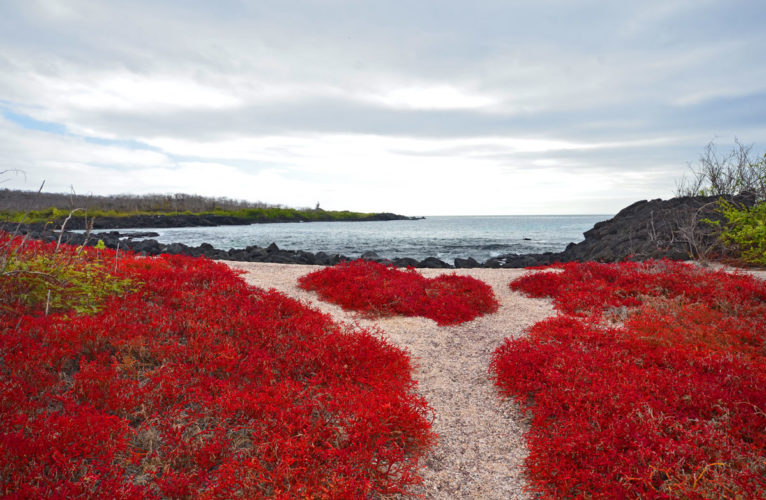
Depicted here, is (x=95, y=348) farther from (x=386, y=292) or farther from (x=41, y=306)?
(x=386, y=292)

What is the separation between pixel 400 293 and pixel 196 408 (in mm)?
6995

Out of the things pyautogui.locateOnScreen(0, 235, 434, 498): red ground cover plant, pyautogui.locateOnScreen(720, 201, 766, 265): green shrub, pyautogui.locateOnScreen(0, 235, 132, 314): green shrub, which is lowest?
pyautogui.locateOnScreen(0, 235, 434, 498): red ground cover plant

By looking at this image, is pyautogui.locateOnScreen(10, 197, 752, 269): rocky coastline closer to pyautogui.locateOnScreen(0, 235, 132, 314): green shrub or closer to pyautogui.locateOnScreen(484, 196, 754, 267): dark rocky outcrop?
pyautogui.locateOnScreen(484, 196, 754, 267): dark rocky outcrop

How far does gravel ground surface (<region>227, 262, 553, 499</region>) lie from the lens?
167 inches

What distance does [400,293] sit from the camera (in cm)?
1107

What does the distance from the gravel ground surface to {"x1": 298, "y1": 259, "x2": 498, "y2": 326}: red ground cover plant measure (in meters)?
0.35

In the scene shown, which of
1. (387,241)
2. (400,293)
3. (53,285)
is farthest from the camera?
(387,241)

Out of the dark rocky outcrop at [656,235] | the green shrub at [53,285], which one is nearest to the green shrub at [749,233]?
the dark rocky outcrop at [656,235]

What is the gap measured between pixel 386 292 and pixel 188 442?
7392 millimetres

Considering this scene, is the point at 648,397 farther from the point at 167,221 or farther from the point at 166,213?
the point at 166,213

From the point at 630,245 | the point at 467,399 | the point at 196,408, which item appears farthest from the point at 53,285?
the point at 630,245

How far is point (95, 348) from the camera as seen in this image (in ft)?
18.6

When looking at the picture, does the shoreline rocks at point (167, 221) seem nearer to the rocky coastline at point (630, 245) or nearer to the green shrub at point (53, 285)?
the rocky coastline at point (630, 245)

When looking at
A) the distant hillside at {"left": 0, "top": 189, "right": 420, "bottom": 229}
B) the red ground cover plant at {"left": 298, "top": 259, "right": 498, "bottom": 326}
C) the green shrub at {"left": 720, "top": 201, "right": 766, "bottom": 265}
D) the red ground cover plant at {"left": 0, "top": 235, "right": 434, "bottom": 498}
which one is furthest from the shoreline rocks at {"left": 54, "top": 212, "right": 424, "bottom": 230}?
the green shrub at {"left": 720, "top": 201, "right": 766, "bottom": 265}
